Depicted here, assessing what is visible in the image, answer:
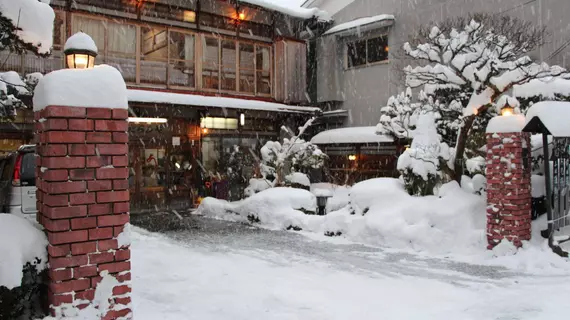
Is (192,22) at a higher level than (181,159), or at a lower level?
higher

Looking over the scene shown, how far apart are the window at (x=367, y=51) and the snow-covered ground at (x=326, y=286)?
430 inches

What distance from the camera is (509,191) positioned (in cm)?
707

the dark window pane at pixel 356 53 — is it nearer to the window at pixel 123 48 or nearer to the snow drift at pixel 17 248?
the window at pixel 123 48

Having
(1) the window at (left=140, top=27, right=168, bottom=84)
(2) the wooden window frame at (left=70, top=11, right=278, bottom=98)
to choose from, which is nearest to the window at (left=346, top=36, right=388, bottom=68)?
(2) the wooden window frame at (left=70, top=11, right=278, bottom=98)

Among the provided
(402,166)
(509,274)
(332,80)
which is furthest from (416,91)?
(509,274)

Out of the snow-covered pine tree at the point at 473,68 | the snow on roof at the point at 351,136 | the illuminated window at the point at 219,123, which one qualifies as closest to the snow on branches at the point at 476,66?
the snow-covered pine tree at the point at 473,68

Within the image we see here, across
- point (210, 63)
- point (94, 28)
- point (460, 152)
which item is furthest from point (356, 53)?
point (460, 152)

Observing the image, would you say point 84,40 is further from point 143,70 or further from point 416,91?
point 416,91

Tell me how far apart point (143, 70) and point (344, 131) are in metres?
7.48

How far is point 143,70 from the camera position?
1537 centimetres

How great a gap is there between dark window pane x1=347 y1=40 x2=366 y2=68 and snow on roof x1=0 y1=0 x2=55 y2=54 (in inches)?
586

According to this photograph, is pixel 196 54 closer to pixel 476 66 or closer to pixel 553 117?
pixel 476 66

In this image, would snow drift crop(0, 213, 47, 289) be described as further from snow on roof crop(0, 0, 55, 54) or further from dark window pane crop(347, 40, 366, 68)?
dark window pane crop(347, 40, 366, 68)

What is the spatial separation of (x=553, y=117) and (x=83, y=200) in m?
6.61
